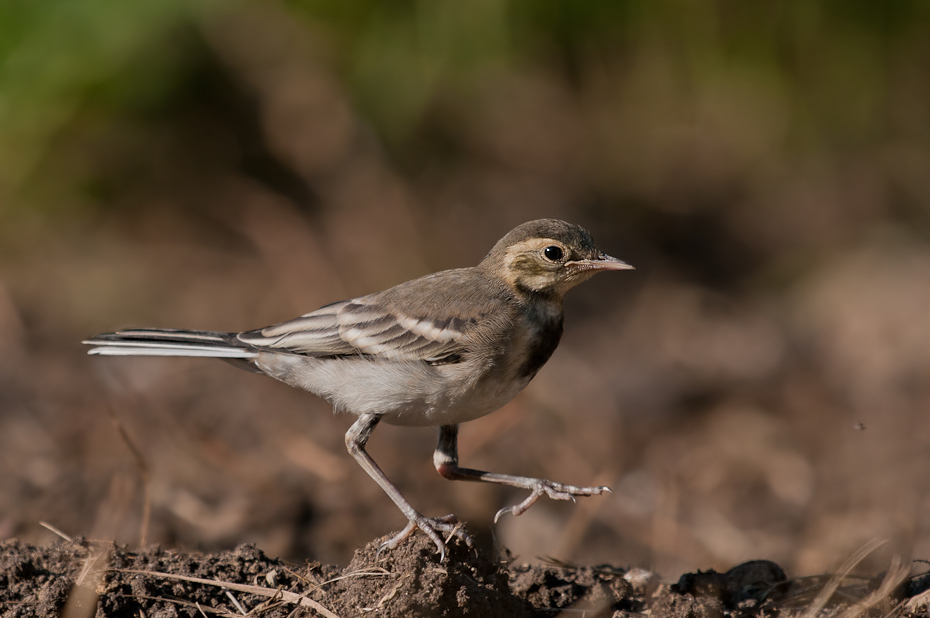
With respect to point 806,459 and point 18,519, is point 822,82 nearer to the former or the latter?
point 806,459

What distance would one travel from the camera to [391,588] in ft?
14.6

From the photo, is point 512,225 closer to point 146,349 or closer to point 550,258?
point 550,258

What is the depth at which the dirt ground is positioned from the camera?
4.52 metres

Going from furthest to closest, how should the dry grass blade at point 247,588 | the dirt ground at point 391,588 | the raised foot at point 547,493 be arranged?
the raised foot at point 547,493 → the dry grass blade at point 247,588 → the dirt ground at point 391,588

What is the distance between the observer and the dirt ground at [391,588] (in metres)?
4.52

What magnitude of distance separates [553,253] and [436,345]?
2.93ft

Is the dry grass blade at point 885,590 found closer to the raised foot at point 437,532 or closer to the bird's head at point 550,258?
the raised foot at point 437,532

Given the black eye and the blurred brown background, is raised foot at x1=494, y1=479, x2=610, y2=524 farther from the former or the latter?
the blurred brown background

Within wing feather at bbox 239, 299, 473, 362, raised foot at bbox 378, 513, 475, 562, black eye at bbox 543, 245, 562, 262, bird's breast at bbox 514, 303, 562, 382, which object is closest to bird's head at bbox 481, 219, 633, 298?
black eye at bbox 543, 245, 562, 262

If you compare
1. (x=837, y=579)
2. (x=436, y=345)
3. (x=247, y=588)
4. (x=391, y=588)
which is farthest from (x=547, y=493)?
(x=247, y=588)

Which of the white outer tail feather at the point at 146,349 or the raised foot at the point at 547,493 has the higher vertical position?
the white outer tail feather at the point at 146,349

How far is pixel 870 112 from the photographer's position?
12844 mm

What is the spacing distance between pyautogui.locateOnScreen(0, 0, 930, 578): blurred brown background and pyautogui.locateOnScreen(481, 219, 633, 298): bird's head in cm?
240

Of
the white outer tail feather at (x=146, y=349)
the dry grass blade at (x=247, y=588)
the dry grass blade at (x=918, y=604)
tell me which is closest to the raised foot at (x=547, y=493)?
the dry grass blade at (x=247, y=588)
